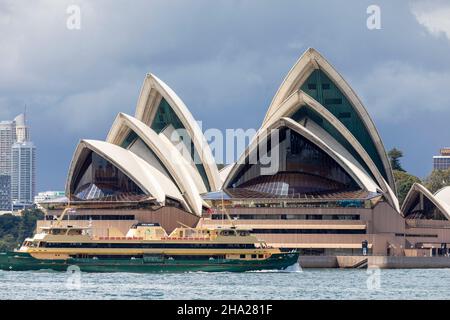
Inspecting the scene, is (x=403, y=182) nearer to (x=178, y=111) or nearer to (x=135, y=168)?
(x=178, y=111)

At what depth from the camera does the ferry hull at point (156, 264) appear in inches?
3214

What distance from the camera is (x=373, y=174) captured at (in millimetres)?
106125

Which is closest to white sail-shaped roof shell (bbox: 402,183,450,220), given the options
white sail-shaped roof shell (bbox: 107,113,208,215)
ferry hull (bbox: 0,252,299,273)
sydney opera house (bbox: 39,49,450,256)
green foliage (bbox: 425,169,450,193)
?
sydney opera house (bbox: 39,49,450,256)

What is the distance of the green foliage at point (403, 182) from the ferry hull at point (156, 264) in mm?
52937

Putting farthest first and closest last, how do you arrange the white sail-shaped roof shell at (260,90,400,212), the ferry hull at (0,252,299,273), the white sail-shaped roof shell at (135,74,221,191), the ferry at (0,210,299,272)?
the white sail-shaped roof shell at (135,74,221,191)
the white sail-shaped roof shell at (260,90,400,212)
the ferry at (0,210,299,272)
the ferry hull at (0,252,299,273)

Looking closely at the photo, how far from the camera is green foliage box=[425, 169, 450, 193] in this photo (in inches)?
6181

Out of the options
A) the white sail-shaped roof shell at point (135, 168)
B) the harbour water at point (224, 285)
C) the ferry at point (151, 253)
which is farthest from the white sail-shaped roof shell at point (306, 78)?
the ferry at point (151, 253)

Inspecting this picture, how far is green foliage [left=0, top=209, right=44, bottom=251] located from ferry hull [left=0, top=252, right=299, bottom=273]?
7340 centimetres

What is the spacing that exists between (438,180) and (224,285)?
96408 millimetres

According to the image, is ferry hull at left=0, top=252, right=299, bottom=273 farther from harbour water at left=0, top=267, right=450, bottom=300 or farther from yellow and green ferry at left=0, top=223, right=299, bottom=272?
harbour water at left=0, top=267, right=450, bottom=300

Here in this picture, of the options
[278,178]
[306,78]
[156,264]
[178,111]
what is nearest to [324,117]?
[306,78]

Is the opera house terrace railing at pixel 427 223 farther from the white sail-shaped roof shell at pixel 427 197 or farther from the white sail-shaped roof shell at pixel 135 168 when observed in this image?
the white sail-shaped roof shell at pixel 135 168

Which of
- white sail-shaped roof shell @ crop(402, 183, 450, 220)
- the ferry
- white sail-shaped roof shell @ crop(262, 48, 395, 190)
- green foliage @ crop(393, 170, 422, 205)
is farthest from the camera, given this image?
green foliage @ crop(393, 170, 422, 205)
